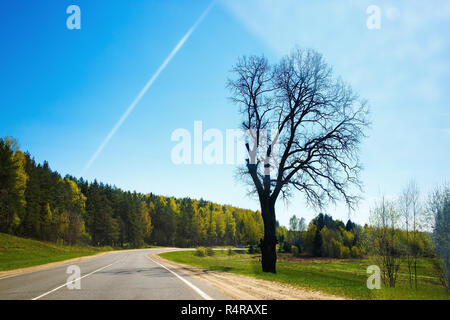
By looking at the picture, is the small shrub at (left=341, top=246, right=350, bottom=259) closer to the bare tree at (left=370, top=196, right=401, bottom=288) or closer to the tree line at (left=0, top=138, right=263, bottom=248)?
the tree line at (left=0, top=138, right=263, bottom=248)

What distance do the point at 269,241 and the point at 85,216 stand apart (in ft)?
239

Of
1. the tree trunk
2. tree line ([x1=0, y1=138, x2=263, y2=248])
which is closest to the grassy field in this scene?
the tree trunk

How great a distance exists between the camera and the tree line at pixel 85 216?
2200 inches

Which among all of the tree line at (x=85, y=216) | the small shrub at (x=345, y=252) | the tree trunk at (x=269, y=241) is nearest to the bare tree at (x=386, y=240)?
the tree trunk at (x=269, y=241)

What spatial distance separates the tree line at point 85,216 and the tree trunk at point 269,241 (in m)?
53.6

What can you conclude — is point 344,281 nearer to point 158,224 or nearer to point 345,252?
point 345,252

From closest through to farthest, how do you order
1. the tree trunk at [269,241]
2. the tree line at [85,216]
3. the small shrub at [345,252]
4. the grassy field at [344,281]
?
the grassy field at [344,281]
the tree trunk at [269,241]
the tree line at [85,216]
the small shrub at [345,252]

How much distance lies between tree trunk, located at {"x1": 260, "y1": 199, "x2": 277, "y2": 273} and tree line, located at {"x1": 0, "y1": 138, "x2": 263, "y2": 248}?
176 ft

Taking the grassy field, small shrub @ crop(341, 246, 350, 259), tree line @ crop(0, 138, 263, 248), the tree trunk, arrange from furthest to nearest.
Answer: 1. small shrub @ crop(341, 246, 350, 259)
2. tree line @ crop(0, 138, 263, 248)
3. the tree trunk
4. the grassy field

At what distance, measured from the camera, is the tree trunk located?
17781 mm

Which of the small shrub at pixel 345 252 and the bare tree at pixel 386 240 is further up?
the bare tree at pixel 386 240

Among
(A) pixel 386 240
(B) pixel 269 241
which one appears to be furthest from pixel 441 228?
(B) pixel 269 241

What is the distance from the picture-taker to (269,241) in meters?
18.0

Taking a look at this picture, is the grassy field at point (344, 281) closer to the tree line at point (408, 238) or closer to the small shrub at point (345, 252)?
the tree line at point (408, 238)
